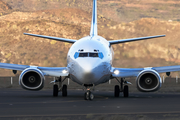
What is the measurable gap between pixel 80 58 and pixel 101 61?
1.32 metres

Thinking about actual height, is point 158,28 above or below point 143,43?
above

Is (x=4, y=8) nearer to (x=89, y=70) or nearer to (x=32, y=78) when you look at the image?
(x=32, y=78)

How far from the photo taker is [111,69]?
30.5 metres

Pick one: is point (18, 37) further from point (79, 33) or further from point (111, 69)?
point (111, 69)

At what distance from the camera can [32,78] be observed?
96.9ft

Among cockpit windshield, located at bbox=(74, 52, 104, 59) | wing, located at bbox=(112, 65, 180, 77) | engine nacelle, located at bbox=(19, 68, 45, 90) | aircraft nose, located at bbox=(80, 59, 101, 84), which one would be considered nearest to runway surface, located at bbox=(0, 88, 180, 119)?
aircraft nose, located at bbox=(80, 59, 101, 84)

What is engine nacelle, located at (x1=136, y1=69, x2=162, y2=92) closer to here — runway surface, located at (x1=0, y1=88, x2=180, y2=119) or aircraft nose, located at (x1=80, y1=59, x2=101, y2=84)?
runway surface, located at (x1=0, y1=88, x2=180, y2=119)

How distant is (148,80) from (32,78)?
774 cm

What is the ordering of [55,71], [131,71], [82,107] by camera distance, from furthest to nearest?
[55,71], [131,71], [82,107]

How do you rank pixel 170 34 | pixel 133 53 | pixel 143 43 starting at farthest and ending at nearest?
pixel 170 34
pixel 143 43
pixel 133 53

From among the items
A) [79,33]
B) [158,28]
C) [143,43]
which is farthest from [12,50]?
[143,43]

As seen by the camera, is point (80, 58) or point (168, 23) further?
point (168, 23)

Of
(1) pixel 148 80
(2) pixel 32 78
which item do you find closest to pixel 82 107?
(1) pixel 148 80

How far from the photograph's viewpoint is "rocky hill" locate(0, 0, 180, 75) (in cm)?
6213
